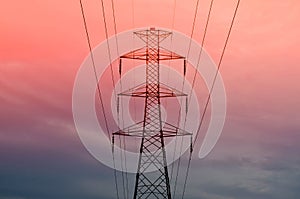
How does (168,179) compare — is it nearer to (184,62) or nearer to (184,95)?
(184,95)

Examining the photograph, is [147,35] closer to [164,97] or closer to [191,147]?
[164,97]

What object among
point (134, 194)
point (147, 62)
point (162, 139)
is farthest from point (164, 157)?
point (147, 62)

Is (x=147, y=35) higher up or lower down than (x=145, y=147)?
higher up

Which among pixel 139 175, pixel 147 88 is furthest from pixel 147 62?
pixel 139 175

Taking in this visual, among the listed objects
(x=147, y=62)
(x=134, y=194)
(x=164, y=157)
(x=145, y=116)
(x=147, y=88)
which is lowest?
(x=134, y=194)

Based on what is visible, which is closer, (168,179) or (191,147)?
(168,179)

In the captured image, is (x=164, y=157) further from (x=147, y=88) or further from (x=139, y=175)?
(x=147, y=88)

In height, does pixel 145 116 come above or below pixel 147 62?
below

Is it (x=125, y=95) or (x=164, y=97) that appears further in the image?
(x=164, y=97)
